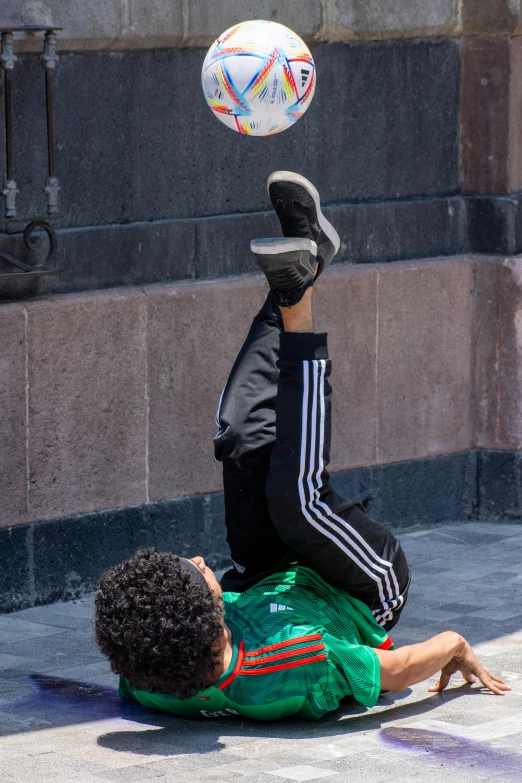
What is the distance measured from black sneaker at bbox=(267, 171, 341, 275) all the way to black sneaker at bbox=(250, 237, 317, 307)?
8.2 inches

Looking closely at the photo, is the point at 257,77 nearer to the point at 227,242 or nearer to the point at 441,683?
the point at 227,242

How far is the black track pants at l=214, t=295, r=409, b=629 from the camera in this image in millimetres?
4570

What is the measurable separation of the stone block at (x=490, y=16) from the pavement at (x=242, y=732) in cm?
317

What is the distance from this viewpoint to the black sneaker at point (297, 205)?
487 centimetres

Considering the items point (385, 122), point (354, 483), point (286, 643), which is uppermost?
point (385, 122)

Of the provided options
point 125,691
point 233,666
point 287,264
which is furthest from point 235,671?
point 287,264

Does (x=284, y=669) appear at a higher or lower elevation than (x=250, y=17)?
lower

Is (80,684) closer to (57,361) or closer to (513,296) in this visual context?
(57,361)

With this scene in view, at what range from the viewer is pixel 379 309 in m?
7.36

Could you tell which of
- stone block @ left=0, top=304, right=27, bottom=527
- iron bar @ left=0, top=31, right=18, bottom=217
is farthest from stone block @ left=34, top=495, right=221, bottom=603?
iron bar @ left=0, top=31, right=18, bottom=217

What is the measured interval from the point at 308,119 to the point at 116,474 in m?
1.97

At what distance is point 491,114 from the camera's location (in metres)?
7.65

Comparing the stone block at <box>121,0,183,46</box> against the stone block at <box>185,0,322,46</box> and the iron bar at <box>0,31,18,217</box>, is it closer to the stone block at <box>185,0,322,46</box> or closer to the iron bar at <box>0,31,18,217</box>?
the stone block at <box>185,0,322,46</box>

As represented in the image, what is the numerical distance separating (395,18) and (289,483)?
3.53 metres
